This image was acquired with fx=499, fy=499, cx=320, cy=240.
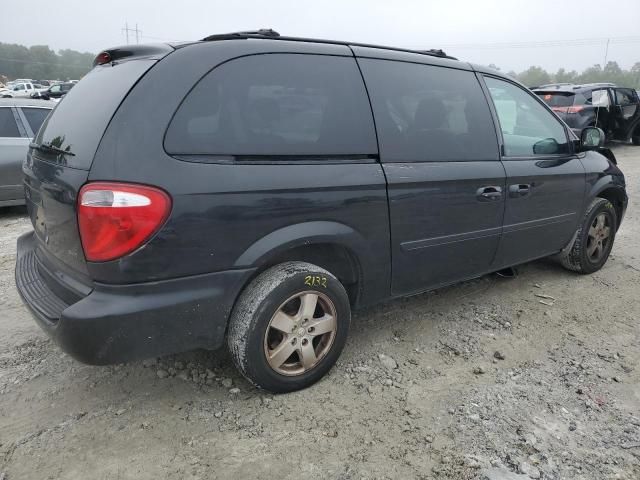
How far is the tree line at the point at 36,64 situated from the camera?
80.8m

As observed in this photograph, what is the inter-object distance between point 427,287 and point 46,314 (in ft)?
6.85

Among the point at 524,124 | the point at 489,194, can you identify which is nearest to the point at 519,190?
the point at 489,194

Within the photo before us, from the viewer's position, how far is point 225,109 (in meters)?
2.23

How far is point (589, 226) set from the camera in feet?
13.8

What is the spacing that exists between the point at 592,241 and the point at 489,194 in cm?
173

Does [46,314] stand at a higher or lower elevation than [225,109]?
lower

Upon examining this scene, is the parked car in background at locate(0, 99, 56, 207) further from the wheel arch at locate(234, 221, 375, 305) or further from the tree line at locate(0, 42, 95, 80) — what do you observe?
the tree line at locate(0, 42, 95, 80)

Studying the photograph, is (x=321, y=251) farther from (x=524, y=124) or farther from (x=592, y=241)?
(x=592, y=241)

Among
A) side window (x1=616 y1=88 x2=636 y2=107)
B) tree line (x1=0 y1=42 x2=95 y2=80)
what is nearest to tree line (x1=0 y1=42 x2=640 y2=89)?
tree line (x1=0 y1=42 x2=95 y2=80)

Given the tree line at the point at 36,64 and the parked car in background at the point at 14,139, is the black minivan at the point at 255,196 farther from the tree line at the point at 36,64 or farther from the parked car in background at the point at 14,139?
the tree line at the point at 36,64

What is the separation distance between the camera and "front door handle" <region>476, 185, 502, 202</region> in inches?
124

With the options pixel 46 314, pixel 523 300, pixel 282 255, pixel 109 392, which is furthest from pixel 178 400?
pixel 523 300

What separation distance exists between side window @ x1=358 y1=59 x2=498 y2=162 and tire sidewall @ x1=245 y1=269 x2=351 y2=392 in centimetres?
77

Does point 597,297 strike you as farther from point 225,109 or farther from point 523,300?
point 225,109
